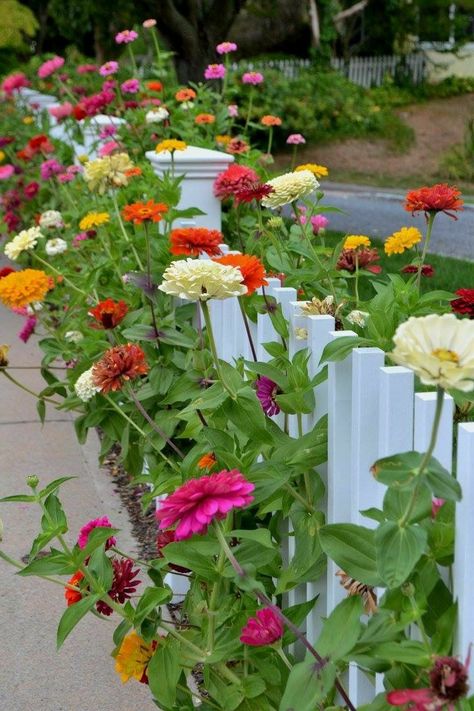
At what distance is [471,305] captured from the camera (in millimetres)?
2172

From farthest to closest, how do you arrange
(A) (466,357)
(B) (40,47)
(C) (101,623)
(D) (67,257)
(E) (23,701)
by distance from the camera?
(B) (40,47), (D) (67,257), (C) (101,623), (E) (23,701), (A) (466,357)

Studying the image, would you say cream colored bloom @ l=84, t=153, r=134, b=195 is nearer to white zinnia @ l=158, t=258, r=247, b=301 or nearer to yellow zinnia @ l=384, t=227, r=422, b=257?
yellow zinnia @ l=384, t=227, r=422, b=257

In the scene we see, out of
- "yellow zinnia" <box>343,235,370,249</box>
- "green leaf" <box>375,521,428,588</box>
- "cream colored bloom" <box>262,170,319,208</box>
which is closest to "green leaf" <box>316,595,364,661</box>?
"green leaf" <box>375,521,428,588</box>

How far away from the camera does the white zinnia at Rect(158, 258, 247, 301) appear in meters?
1.92

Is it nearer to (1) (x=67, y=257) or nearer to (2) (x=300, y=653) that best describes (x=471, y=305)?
(2) (x=300, y=653)

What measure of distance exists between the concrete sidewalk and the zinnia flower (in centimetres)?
60

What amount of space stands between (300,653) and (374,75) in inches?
868

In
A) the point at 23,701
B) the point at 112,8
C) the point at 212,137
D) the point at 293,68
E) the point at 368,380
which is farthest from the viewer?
the point at 293,68

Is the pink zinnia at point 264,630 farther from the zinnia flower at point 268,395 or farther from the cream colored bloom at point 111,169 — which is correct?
the cream colored bloom at point 111,169

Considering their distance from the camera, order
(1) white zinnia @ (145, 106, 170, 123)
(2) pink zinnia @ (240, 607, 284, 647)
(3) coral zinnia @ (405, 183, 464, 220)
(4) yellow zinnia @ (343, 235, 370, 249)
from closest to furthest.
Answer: (2) pink zinnia @ (240, 607, 284, 647) → (3) coral zinnia @ (405, 183, 464, 220) → (4) yellow zinnia @ (343, 235, 370, 249) → (1) white zinnia @ (145, 106, 170, 123)

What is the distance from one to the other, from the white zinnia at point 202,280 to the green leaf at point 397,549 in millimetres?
629

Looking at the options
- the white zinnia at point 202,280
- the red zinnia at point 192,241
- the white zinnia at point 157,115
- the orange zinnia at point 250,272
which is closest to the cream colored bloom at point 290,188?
the red zinnia at point 192,241

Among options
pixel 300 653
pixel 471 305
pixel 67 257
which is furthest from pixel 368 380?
pixel 67 257

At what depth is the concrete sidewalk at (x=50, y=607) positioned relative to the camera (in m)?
2.67
